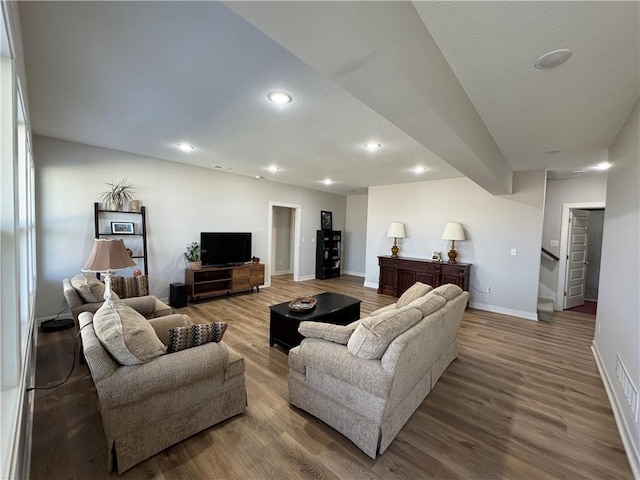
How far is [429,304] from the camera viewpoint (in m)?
2.29

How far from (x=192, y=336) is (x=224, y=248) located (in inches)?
155

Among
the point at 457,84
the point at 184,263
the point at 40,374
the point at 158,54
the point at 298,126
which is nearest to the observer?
the point at 158,54

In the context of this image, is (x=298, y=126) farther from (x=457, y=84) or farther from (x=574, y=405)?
(x=574, y=405)

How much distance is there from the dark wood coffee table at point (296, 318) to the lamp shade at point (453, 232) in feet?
8.54

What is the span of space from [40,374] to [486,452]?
148 inches

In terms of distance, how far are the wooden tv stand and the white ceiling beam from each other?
4338 millimetres

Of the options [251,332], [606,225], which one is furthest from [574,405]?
[251,332]

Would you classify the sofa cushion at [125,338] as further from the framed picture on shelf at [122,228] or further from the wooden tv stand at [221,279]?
the wooden tv stand at [221,279]

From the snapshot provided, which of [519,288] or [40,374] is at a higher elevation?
[519,288]

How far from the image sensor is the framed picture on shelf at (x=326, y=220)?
25.9 feet

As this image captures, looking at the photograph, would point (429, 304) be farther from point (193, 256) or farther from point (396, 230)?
point (193, 256)

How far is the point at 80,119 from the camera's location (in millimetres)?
2984

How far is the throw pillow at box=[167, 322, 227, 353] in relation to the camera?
5.82 ft

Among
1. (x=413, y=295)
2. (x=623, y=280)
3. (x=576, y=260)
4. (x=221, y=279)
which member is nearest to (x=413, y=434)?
(x=413, y=295)
